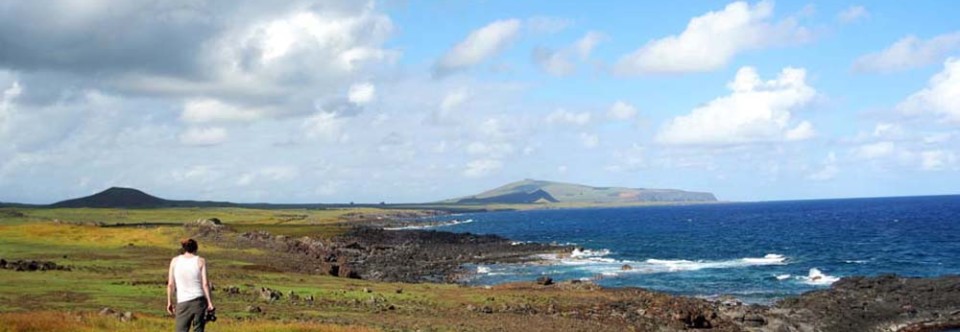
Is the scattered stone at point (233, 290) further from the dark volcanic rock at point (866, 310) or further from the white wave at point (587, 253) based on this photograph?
the white wave at point (587, 253)

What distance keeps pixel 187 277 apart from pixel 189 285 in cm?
19

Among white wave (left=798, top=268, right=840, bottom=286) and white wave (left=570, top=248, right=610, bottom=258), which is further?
white wave (left=570, top=248, right=610, bottom=258)

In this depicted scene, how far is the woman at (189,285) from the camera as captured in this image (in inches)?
632

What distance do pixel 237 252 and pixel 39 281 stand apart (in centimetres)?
3939

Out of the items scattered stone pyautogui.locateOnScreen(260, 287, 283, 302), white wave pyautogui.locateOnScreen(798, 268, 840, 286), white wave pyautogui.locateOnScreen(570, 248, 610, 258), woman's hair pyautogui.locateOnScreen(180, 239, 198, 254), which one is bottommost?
white wave pyautogui.locateOnScreen(798, 268, 840, 286)

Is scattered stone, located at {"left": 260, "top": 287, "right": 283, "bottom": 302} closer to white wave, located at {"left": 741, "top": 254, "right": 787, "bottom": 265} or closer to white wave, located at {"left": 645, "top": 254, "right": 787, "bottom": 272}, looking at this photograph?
white wave, located at {"left": 645, "top": 254, "right": 787, "bottom": 272}

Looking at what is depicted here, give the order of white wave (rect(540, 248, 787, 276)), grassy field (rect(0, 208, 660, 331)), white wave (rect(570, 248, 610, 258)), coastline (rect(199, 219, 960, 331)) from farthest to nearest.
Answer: white wave (rect(570, 248, 610, 258)) → white wave (rect(540, 248, 787, 276)) → coastline (rect(199, 219, 960, 331)) → grassy field (rect(0, 208, 660, 331))

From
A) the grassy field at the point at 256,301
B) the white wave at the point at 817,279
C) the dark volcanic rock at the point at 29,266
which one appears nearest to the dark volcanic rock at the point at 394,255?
the grassy field at the point at 256,301

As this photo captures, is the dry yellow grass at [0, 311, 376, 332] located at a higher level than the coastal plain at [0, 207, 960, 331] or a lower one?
higher

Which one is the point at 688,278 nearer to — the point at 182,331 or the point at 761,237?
the point at 182,331

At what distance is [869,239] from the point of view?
11012cm

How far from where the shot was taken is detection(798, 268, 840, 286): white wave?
62544 millimetres

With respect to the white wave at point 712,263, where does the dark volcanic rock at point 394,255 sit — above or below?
above

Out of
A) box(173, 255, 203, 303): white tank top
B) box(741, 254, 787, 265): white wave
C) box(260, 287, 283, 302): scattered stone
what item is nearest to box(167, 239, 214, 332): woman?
box(173, 255, 203, 303): white tank top
